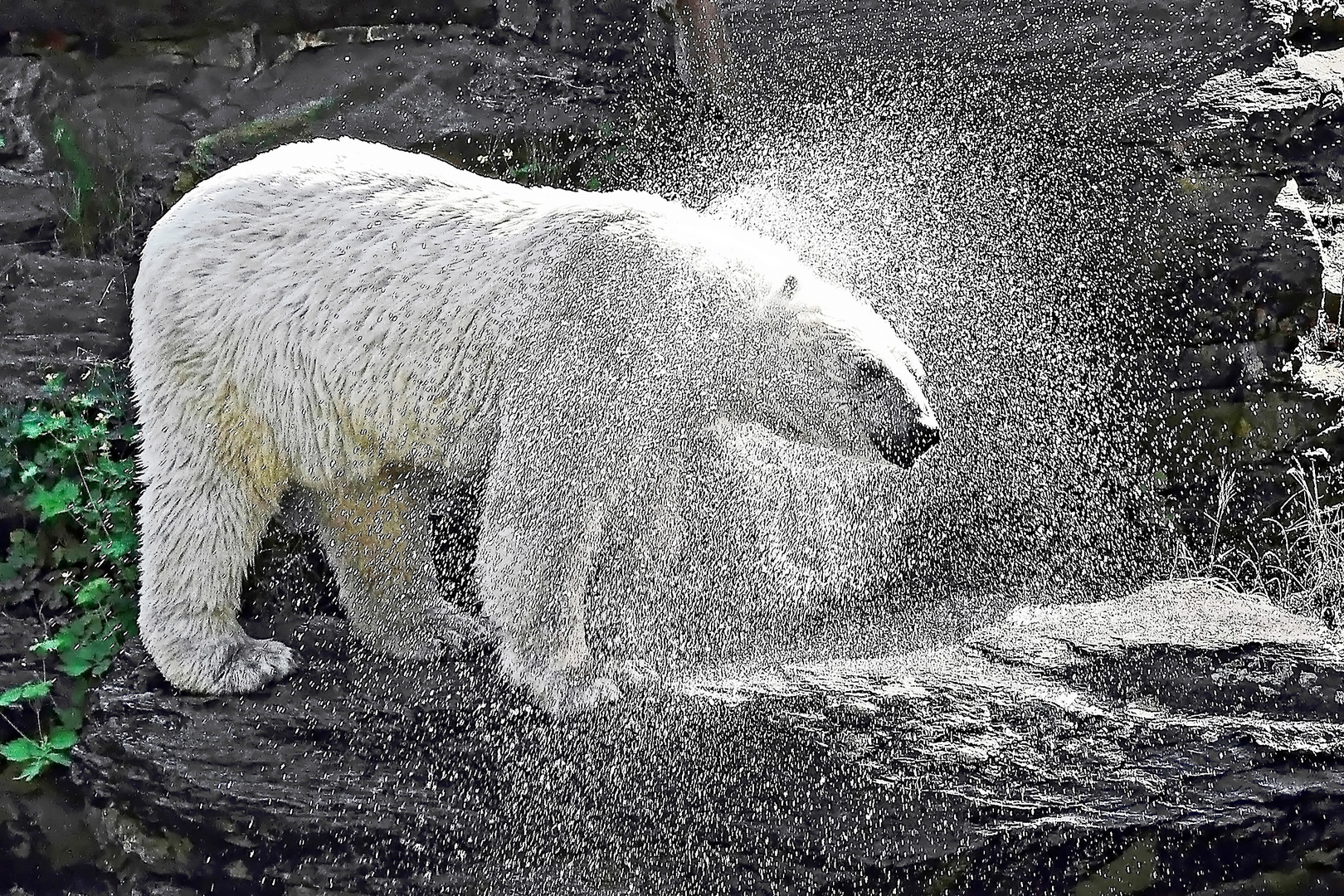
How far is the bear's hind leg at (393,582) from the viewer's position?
2668 mm

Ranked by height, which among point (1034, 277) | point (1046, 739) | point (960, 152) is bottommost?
point (1046, 739)

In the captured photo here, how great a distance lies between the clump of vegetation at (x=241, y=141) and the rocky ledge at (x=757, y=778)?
132cm

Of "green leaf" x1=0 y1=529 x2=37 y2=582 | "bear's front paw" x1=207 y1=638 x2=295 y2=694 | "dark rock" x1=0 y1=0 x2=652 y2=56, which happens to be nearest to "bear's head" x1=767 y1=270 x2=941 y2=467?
"dark rock" x1=0 y1=0 x2=652 y2=56

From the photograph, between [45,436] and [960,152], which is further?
[960,152]

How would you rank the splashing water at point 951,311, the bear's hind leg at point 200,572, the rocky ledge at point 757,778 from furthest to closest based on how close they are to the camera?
the splashing water at point 951,311, the bear's hind leg at point 200,572, the rocky ledge at point 757,778

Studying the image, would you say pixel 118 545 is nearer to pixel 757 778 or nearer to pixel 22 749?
pixel 22 749

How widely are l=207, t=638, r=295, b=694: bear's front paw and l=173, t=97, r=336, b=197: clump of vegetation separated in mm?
1230

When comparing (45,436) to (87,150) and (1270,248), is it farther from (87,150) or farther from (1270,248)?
(1270,248)

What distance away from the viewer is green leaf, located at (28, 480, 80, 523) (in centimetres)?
264

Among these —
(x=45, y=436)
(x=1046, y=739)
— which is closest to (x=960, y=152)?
(x=1046, y=739)

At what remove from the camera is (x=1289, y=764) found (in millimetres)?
2309

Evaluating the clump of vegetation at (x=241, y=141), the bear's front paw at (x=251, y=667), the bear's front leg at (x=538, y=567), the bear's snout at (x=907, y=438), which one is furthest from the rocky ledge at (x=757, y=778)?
the clump of vegetation at (x=241, y=141)

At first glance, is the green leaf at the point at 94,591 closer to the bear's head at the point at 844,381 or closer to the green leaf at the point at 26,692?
the green leaf at the point at 26,692

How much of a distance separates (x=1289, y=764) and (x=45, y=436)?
3266mm
